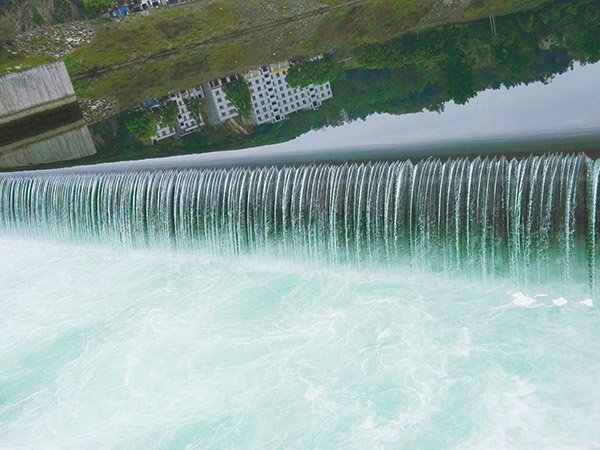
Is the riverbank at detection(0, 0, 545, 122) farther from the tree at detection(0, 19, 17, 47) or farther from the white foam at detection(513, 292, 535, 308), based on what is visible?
the white foam at detection(513, 292, 535, 308)

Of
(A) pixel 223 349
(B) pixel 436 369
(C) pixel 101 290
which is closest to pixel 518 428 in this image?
(B) pixel 436 369

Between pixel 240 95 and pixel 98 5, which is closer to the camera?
pixel 240 95

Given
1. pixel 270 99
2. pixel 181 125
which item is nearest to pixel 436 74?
pixel 270 99

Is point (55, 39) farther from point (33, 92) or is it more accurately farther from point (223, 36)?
point (33, 92)

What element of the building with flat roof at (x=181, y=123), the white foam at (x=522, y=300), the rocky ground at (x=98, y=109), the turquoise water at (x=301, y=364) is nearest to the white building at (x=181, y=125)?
the building with flat roof at (x=181, y=123)

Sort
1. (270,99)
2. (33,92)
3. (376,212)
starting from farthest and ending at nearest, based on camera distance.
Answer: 1. (33,92)
2. (270,99)
3. (376,212)

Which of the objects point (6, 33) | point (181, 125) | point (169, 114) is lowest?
point (181, 125)

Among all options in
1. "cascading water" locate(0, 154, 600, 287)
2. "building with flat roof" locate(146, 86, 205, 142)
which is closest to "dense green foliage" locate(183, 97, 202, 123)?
"building with flat roof" locate(146, 86, 205, 142)
